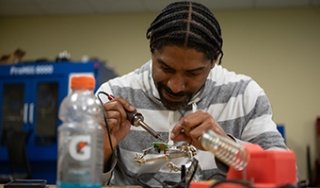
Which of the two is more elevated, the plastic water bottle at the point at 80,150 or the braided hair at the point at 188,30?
the braided hair at the point at 188,30

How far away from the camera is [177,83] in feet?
3.62

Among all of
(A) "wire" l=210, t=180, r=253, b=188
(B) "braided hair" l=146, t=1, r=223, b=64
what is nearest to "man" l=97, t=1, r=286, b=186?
(B) "braided hair" l=146, t=1, r=223, b=64

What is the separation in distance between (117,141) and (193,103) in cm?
30

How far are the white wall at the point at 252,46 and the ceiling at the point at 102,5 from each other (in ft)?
0.27

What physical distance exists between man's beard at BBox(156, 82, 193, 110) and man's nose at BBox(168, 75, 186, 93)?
0.12ft

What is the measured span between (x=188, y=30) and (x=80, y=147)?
587 mm

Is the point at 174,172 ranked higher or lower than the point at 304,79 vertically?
lower

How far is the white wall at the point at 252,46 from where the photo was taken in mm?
3670

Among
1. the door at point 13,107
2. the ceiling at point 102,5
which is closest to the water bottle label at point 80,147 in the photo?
the door at point 13,107

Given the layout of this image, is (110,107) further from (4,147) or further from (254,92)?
(4,147)

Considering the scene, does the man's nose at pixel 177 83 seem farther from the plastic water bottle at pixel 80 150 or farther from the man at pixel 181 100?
the plastic water bottle at pixel 80 150

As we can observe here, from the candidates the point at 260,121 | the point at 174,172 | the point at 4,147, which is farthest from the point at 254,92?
the point at 4,147

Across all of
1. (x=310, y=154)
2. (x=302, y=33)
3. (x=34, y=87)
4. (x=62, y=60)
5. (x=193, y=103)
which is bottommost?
(x=310, y=154)

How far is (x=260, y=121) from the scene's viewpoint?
119 cm
